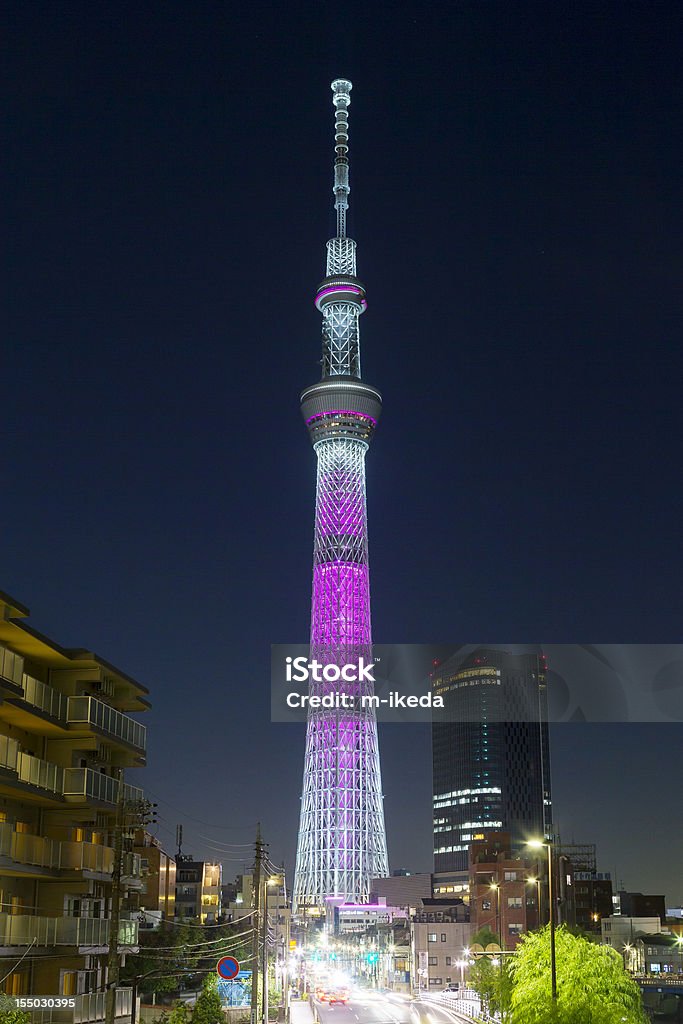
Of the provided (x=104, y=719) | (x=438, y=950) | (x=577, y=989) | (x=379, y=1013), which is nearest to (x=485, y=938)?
(x=438, y=950)

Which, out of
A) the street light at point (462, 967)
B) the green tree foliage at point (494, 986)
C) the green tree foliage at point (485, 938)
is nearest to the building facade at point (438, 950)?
the street light at point (462, 967)

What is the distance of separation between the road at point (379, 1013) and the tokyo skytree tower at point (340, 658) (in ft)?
146

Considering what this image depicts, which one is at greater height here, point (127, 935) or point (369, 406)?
point (369, 406)

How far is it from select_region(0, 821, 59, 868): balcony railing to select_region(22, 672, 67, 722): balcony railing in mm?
2962

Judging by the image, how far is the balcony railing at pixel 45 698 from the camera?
3042 cm

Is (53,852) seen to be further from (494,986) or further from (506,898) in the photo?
(506,898)

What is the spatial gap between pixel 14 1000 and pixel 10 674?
23.9 feet

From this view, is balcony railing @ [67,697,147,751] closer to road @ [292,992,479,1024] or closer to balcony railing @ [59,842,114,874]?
balcony railing @ [59,842,114,874]

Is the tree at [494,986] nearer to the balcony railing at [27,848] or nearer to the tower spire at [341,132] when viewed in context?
the balcony railing at [27,848]

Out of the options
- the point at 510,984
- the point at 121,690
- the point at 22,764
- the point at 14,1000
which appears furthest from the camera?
the point at 510,984

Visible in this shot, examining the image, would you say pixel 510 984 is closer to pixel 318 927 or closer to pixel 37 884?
pixel 37 884

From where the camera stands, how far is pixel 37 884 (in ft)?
105

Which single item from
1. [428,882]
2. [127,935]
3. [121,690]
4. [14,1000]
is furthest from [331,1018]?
[428,882]

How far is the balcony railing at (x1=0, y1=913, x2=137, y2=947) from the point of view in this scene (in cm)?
2852
